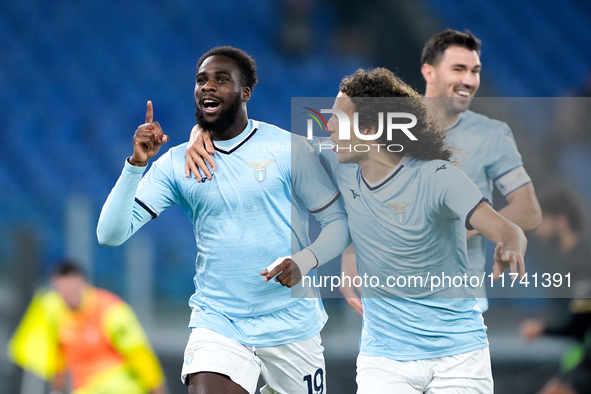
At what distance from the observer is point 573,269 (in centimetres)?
464

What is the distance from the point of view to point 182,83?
7.93 m

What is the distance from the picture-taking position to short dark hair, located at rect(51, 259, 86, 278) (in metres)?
5.49

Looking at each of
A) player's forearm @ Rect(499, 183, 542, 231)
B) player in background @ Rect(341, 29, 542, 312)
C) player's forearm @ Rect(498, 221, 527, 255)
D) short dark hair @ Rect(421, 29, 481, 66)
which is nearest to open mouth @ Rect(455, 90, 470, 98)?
player in background @ Rect(341, 29, 542, 312)

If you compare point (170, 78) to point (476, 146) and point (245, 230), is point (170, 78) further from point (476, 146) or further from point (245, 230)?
point (245, 230)

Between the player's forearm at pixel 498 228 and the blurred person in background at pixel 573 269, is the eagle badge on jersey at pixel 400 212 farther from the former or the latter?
the blurred person in background at pixel 573 269

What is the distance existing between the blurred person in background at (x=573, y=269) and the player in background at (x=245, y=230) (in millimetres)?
1859

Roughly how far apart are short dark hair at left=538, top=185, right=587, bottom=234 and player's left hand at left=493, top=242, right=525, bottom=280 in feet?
7.18

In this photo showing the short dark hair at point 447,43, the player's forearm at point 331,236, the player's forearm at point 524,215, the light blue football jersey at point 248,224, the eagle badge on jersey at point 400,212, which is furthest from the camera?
the short dark hair at point 447,43

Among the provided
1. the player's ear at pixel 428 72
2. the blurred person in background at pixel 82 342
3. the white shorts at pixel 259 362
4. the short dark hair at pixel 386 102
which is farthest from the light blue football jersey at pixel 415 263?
the blurred person in background at pixel 82 342

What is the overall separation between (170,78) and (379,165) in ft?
17.2

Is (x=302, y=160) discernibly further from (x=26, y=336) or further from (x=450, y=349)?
(x=26, y=336)

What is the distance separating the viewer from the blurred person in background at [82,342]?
5410 mm

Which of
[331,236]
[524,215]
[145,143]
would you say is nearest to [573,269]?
[524,215]

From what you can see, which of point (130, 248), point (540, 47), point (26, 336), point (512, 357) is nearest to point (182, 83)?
point (130, 248)
